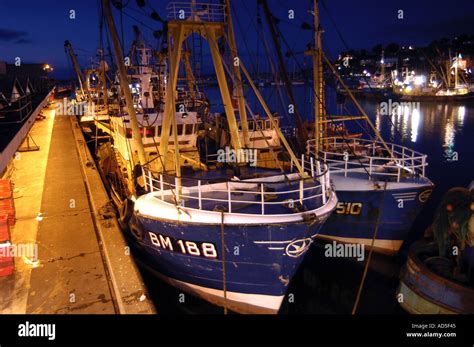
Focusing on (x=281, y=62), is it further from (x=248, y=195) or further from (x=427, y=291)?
(x=427, y=291)

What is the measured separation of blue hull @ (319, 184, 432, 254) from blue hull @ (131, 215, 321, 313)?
196 inches

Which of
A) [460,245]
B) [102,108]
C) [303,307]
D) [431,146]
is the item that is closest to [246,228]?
[303,307]

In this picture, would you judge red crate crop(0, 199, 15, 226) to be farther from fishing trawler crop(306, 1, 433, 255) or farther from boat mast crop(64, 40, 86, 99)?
boat mast crop(64, 40, 86, 99)

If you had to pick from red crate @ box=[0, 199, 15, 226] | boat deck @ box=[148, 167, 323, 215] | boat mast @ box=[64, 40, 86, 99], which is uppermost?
boat mast @ box=[64, 40, 86, 99]

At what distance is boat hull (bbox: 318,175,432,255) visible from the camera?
1325cm

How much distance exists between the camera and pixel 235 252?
9023 millimetres

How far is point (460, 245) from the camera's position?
987 centimetres

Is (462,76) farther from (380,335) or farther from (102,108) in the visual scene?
(380,335)

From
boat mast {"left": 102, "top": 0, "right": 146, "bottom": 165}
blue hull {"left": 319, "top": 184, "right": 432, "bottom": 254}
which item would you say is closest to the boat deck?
boat mast {"left": 102, "top": 0, "right": 146, "bottom": 165}

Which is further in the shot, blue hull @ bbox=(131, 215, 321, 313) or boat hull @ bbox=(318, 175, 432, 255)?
boat hull @ bbox=(318, 175, 432, 255)

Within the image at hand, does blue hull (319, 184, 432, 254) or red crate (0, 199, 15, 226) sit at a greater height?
red crate (0, 199, 15, 226)

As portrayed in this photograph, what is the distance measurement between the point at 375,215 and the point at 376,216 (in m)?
0.05

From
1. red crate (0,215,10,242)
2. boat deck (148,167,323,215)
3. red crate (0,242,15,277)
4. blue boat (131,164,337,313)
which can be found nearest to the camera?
red crate (0,242,15,277)

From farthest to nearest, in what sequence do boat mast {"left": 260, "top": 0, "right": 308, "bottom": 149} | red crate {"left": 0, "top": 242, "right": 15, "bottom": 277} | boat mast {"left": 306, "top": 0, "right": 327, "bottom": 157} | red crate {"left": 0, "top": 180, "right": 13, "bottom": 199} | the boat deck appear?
boat mast {"left": 306, "top": 0, "right": 327, "bottom": 157}
boat mast {"left": 260, "top": 0, "right": 308, "bottom": 149}
red crate {"left": 0, "top": 180, "right": 13, "bottom": 199}
the boat deck
red crate {"left": 0, "top": 242, "right": 15, "bottom": 277}
